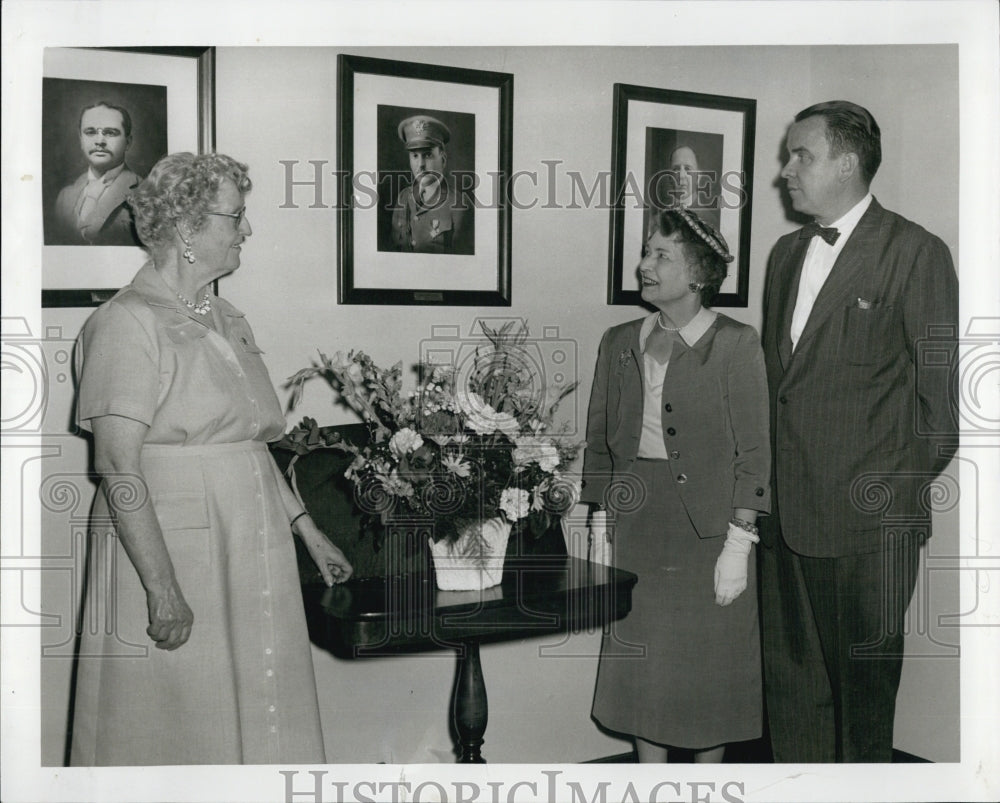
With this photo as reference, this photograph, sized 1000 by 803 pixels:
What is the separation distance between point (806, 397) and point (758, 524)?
1.28 feet

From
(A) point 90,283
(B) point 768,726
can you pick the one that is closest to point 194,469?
(A) point 90,283

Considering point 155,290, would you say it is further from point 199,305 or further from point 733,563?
point 733,563

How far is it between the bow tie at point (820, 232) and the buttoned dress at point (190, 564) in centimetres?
157

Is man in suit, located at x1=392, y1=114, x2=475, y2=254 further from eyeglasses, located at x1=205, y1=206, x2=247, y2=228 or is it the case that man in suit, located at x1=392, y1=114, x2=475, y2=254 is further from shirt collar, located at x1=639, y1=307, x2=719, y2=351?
shirt collar, located at x1=639, y1=307, x2=719, y2=351

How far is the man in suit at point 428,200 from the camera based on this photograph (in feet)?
8.16

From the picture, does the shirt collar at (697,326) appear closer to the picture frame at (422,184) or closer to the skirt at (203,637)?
the picture frame at (422,184)

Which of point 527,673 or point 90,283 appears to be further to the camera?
point 527,673

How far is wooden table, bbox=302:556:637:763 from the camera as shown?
2309 mm

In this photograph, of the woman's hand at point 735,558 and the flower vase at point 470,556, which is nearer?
the flower vase at point 470,556

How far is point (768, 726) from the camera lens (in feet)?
8.48

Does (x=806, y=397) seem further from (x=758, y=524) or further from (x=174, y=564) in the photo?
(x=174, y=564)

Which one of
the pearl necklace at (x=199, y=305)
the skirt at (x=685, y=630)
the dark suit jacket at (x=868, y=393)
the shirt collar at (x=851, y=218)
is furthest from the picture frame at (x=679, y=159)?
the pearl necklace at (x=199, y=305)

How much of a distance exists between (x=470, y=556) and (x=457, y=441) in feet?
1.04

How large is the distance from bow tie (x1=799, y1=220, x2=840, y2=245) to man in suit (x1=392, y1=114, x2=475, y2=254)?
0.97 meters
